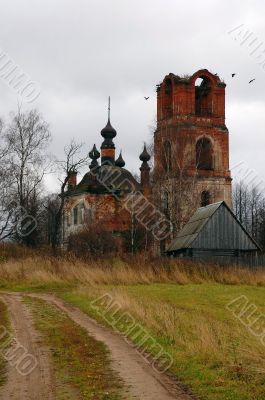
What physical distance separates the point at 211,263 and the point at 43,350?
729 inches

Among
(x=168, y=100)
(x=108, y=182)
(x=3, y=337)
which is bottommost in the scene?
(x=3, y=337)

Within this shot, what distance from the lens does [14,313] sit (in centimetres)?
1503

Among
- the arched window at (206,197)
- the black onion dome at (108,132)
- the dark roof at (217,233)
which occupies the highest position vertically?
the black onion dome at (108,132)

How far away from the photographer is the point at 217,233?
3341cm

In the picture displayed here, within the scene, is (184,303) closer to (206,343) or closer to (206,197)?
(206,343)

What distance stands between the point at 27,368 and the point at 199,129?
145ft

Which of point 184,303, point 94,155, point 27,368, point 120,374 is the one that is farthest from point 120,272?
point 94,155

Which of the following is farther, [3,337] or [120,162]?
[120,162]

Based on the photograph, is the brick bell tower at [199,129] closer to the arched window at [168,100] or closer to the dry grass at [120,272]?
the arched window at [168,100]

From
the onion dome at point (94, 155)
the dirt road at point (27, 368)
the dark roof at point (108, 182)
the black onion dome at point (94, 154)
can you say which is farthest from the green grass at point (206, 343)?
the black onion dome at point (94, 154)

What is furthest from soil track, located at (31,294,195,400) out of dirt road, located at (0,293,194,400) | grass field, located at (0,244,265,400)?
grass field, located at (0,244,265,400)

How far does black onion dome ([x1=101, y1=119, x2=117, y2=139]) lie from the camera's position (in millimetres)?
58469

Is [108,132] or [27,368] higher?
[108,132]

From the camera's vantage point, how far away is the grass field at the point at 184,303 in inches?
320
